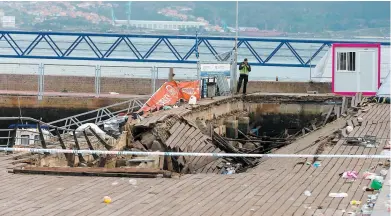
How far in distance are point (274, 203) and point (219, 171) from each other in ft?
25.6

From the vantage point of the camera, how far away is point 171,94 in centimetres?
2977

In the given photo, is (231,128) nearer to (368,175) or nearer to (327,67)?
(327,67)

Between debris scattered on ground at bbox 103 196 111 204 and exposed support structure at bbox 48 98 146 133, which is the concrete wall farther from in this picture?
debris scattered on ground at bbox 103 196 111 204

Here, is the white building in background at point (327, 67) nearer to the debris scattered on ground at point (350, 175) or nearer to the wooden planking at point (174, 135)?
the wooden planking at point (174, 135)

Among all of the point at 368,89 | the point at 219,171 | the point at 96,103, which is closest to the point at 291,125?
the point at 368,89

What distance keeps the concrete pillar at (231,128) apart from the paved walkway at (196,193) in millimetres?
14502

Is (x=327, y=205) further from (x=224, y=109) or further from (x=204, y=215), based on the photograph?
(x=224, y=109)

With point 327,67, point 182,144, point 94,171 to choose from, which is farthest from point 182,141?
point 327,67

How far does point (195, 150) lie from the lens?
73.8 ft

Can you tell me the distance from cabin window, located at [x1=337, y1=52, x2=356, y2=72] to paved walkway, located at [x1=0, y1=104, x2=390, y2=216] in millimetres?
16056

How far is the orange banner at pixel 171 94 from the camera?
2838 cm

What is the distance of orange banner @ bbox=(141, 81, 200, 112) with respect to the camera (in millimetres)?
28375

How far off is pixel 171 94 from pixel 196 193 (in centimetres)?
1667

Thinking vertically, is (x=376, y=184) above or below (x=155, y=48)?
below
